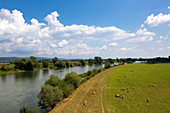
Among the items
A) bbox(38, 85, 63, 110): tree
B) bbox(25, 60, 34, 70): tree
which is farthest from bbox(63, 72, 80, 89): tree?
bbox(25, 60, 34, 70): tree

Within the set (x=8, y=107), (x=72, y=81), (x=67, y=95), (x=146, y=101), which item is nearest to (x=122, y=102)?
(x=146, y=101)

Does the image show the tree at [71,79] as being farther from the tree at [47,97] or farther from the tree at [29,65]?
the tree at [29,65]

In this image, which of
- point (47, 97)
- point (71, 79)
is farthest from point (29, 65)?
point (47, 97)

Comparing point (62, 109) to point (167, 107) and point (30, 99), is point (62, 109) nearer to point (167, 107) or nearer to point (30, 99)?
point (30, 99)

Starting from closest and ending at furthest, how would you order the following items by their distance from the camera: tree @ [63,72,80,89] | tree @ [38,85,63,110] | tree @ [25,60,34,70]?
tree @ [38,85,63,110]
tree @ [63,72,80,89]
tree @ [25,60,34,70]

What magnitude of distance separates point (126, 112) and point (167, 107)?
8.78m

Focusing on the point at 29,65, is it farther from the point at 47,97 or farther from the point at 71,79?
the point at 47,97

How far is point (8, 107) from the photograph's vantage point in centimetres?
2697

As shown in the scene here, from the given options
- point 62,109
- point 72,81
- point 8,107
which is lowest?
point 8,107

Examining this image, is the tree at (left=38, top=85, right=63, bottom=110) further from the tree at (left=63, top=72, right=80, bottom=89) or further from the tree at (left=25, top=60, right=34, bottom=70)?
the tree at (left=25, top=60, right=34, bottom=70)

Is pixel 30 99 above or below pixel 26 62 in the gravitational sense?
below

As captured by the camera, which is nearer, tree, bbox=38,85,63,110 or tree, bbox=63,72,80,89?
tree, bbox=38,85,63,110

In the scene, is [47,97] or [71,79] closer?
[47,97]

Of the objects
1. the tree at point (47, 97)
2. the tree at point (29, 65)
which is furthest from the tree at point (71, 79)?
the tree at point (29, 65)
